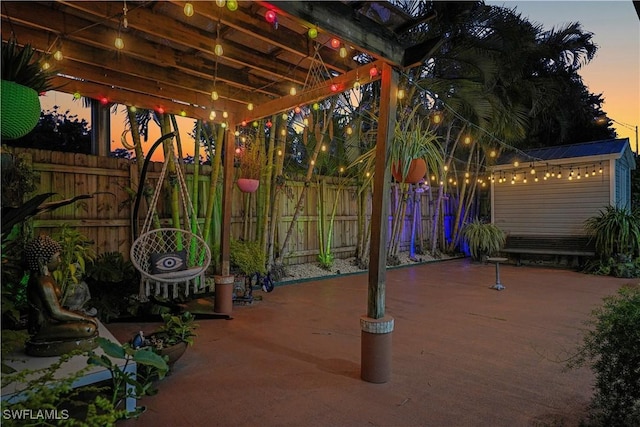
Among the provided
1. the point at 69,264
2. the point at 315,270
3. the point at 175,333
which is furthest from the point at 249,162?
the point at 175,333

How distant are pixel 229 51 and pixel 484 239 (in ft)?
23.7

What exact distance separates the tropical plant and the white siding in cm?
66

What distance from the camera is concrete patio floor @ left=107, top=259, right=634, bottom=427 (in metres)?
1.96

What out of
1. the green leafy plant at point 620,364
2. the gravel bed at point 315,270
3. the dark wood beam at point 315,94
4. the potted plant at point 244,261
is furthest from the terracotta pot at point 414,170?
the gravel bed at point 315,270

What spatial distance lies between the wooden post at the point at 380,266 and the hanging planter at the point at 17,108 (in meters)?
1.83

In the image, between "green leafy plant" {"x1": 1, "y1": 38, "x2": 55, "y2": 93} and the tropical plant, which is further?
the tropical plant

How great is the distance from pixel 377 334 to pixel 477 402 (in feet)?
2.18

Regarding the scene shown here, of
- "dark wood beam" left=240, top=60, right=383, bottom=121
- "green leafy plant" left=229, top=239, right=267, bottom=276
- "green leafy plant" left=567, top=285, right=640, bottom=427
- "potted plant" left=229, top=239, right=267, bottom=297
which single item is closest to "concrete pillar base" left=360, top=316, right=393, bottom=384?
"green leafy plant" left=567, top=285, right=640, bottom=427

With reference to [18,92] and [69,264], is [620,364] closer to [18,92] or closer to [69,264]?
[18,92]

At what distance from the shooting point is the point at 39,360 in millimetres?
1834

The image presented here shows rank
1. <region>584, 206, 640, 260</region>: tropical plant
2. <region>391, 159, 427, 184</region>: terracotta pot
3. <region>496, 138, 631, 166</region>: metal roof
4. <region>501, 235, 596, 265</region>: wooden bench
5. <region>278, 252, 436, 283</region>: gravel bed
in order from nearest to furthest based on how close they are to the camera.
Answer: <region>391, 159, 427, 184</region>: terracotta pot
<region>278, 252, 436, 283</region>: gravel bed
<region>584, 206, 640, 260</region>: tropical plant
<region>501, 235, 596, 265</region>: wooden bench
<region>496, 138, 631, 166</region>: metal roof

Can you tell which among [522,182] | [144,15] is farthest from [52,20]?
[522,182]

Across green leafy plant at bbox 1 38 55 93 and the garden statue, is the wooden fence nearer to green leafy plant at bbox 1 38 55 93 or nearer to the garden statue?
the garden statue

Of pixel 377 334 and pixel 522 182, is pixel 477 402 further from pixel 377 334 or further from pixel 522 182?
pixel 522 182
